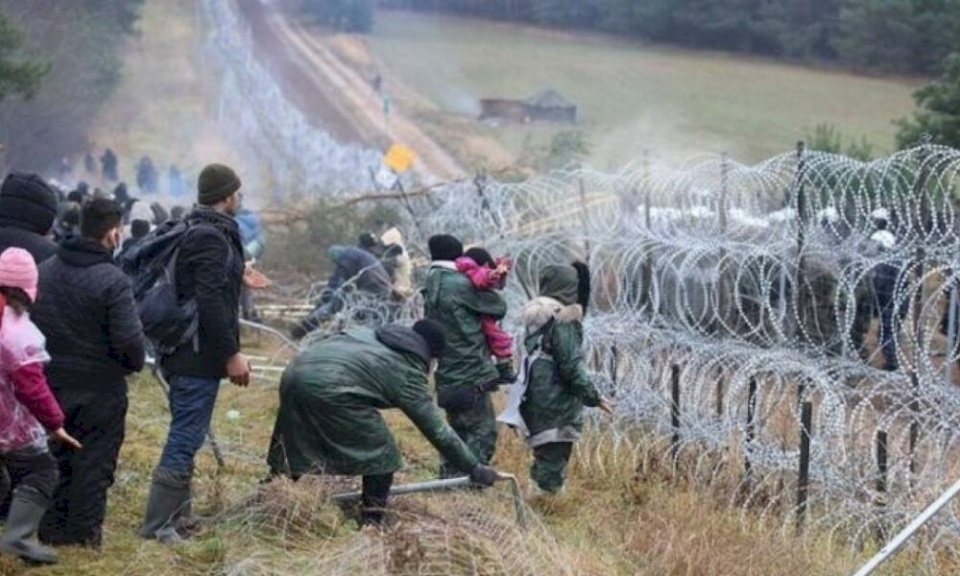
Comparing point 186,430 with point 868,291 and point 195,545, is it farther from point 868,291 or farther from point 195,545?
point 868,291

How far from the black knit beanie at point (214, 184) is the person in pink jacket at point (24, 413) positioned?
815 millimetres

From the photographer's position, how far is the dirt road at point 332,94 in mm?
38625

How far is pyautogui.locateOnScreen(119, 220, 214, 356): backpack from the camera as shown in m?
5.46

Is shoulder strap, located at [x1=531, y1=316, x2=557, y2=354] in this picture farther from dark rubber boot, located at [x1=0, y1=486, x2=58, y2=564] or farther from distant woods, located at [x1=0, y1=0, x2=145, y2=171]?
distant woods, located at [x1=0, y1=0, x2=145, y2=171]

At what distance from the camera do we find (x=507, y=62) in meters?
52.0

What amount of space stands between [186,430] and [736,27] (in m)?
43.7

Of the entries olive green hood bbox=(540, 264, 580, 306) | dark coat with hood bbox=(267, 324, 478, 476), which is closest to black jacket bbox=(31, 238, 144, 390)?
dark coat with hood bbox=(267, 324, 478, 476)

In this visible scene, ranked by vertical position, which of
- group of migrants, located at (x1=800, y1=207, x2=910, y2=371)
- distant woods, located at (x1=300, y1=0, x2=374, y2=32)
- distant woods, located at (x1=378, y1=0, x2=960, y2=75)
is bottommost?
distant woods, located at (x1=300, y1=0, x2=374, y2=32)

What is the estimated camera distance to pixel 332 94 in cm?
4422

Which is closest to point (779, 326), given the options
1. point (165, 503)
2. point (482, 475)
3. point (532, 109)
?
point (482, 475)

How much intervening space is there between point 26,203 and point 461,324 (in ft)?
7.75

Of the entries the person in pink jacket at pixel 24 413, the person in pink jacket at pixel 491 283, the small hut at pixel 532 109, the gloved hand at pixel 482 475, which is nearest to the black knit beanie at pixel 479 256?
the person in pink jacket at pixel 491 283

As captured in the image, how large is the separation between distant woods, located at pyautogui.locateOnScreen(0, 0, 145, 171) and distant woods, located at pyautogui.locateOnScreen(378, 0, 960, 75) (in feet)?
68.3

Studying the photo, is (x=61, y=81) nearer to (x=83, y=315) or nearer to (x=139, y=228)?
(x=139, y=228)
